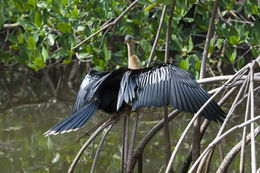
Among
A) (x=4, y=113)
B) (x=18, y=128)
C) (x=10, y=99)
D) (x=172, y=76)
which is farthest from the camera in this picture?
(x=10, y=99)

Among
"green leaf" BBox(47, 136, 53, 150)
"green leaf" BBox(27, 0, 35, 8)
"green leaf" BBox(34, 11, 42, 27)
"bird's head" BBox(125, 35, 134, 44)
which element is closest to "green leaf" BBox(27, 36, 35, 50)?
"green leaf" BBox(34, 11, 42, 27)

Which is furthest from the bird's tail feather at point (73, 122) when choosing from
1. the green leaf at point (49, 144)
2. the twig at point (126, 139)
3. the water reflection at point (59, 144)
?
the green leaf at point (49, 144)

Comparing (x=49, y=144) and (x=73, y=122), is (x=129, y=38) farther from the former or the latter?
(x=49, y=144)

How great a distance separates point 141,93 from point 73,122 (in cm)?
49

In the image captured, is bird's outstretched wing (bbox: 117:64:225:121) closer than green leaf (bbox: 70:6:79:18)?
Yes

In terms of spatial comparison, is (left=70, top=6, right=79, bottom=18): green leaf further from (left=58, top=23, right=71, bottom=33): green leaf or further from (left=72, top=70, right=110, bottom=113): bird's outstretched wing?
(left=72, top=70, right=110, bottom=113): bird's outstretched wing

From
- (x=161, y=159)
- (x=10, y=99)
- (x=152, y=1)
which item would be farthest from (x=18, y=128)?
(x=152, y=1)

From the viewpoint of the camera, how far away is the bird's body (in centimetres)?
268

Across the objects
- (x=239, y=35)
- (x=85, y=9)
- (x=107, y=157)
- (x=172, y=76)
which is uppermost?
(x=85, y=9)

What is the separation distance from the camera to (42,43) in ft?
12.5

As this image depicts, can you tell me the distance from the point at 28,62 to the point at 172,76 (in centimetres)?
137

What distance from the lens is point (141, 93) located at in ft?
9.49

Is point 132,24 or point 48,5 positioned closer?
point 48,5

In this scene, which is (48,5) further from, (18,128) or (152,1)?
(18,128)
